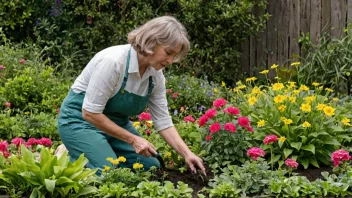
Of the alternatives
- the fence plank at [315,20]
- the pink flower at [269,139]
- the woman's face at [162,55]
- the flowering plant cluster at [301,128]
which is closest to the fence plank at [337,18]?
the fence plank at [315,20]

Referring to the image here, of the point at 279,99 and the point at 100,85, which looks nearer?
the point at 100,85

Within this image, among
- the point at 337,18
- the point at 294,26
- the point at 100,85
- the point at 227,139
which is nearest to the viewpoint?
the point at 100,85

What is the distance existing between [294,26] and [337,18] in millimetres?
688

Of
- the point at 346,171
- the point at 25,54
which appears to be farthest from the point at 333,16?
the point at 346,171

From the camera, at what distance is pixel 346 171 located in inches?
183

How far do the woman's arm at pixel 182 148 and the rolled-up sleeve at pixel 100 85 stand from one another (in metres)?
0.59

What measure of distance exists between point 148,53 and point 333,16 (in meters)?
5.18

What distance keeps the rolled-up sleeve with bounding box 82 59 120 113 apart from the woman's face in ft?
0.81

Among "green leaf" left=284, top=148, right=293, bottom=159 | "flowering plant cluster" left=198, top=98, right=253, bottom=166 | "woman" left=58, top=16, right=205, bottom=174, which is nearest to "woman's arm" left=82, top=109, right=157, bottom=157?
"woman" left=58, top=16, right=205, bottom=174

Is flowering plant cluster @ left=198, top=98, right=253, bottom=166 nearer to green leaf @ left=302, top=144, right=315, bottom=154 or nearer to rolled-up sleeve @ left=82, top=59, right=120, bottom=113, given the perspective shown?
green leaf @ left=302, top=144, right=315, bottom=154

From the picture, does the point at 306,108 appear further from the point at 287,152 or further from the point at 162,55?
the point at 162,55

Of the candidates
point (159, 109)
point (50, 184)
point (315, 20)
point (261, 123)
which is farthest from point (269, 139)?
point (315, 20)

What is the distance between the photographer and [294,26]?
31.0ft

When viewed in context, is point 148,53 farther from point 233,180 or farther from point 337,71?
point 337,71
